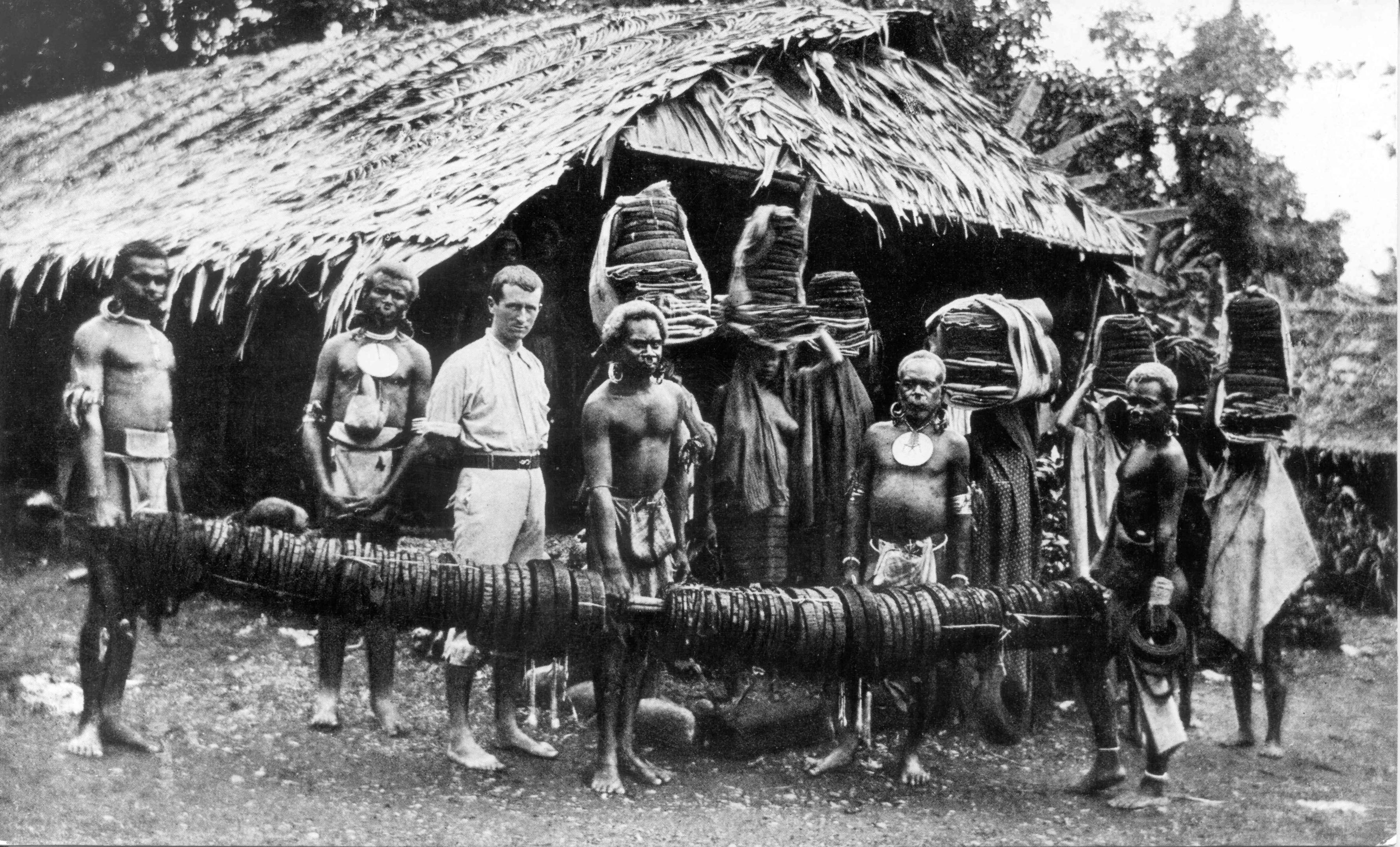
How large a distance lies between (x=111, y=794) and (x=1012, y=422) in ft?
12.8

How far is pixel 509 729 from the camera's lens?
16.8 feet

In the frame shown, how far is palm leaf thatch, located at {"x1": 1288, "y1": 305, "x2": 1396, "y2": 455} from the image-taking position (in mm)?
5891

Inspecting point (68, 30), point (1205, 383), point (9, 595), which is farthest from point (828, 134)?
point (9, 595)

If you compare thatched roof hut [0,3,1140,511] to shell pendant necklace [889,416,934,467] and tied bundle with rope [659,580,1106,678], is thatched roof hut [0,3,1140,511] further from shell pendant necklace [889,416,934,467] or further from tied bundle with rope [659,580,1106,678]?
tied bundle with rope [659,580,1106,678]

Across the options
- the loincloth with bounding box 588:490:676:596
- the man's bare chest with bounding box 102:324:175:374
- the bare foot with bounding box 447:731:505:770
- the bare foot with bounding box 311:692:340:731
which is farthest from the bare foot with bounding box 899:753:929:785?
the man's bare chest with bounding box 102:324:175:374

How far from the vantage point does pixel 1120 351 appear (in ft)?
18.7

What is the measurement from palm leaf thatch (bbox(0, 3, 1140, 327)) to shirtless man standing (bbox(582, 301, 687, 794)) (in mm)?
750

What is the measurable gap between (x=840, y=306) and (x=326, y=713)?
274 cm

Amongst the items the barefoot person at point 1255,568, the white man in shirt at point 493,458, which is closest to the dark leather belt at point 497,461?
the white man in shirt at point 493,458

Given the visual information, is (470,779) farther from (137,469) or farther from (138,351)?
(138,351)

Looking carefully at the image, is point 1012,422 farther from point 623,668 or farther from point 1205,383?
point 623,668

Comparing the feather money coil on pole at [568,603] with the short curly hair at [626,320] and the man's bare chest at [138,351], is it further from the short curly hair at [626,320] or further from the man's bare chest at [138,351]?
the short curly hair at [626,320]

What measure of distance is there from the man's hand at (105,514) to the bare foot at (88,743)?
75cm

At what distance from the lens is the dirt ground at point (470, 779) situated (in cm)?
479
